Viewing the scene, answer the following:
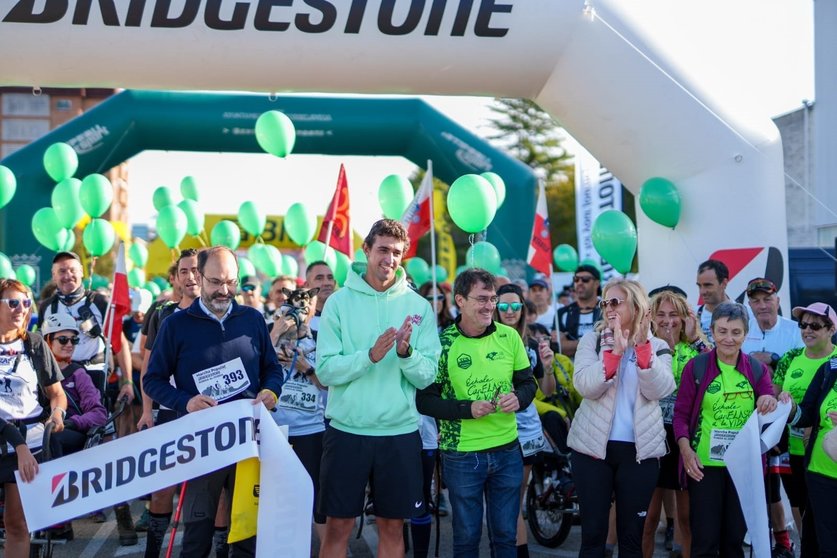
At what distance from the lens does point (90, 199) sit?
9.67m

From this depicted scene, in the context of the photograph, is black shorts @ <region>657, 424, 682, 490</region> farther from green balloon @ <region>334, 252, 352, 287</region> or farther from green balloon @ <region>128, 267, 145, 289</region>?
green balloon @ <region>128, 267, 145, 289</region>

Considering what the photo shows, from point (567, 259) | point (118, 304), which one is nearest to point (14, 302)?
point (118, 304)

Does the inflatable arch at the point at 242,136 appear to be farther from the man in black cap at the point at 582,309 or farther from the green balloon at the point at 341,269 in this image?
the man in black cap at the point at 582,309

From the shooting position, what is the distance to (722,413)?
4.79 m

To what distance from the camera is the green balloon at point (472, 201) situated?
7.27 meters

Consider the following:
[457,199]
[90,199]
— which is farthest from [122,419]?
[457,199]

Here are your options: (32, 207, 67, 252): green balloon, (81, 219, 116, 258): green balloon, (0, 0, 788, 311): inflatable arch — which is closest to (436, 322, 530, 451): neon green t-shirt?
(0, 0, 788, 311): inflatable arch

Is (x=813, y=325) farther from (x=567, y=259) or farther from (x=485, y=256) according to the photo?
(x=567, y=259)

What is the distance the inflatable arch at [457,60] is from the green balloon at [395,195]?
2.28 m

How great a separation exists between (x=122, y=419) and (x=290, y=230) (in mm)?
3845

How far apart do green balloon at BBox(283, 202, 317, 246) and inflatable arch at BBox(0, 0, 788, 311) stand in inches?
135

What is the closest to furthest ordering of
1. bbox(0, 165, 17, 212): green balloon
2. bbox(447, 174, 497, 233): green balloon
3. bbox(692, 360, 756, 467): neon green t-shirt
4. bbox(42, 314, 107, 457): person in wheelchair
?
bbox(692, 360, 756, 467): neon green t-shirt → bbox(42, 314, 107, 457): person in wheelchair → bbox(447, 174, 497, 233): green balloon → bbox(0, 165, 17, 212): green balloon

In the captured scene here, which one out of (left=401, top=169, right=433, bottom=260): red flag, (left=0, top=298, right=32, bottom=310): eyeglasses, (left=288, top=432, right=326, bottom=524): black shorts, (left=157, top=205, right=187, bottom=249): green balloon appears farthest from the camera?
(left=157, top=205, right=187, bottom=249): green balloon

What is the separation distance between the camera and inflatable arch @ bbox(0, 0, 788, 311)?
7113 millimetres
